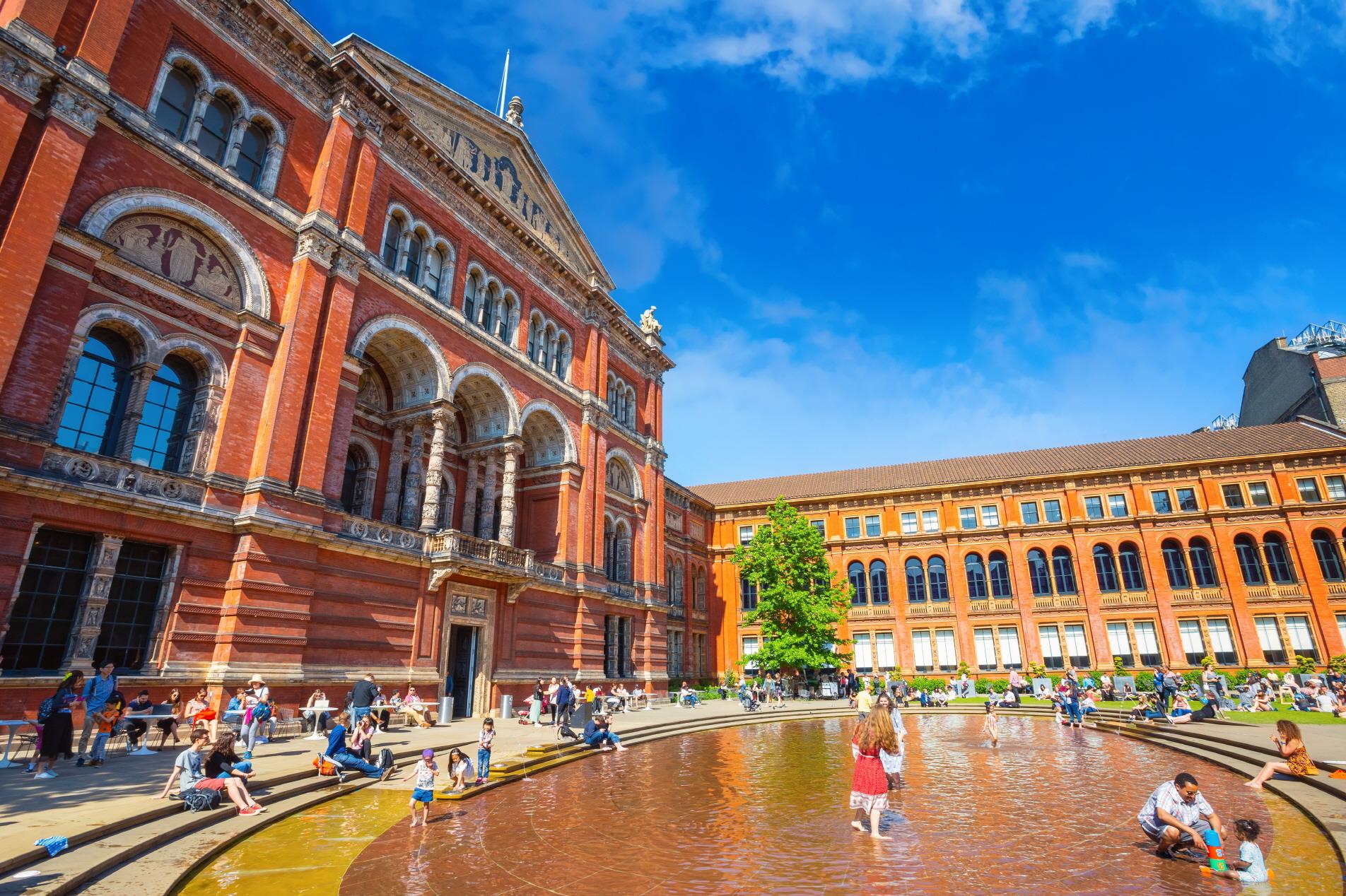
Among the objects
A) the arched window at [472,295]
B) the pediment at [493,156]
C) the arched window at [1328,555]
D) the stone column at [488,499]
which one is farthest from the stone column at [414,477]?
the arched window at [1328,555]

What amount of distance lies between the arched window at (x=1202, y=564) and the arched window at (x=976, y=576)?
11.7 metres

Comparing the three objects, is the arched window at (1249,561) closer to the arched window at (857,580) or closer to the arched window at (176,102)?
the arched window at (857,580)

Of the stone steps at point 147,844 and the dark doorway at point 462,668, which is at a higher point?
the dark doorway at point 462,668

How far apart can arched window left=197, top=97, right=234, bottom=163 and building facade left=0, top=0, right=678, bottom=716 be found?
0.06 metres

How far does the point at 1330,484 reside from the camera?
3956 centimetres

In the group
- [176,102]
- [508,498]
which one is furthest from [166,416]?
[508,498]

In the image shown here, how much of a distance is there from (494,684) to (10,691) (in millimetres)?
13051

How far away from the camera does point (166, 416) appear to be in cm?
1611

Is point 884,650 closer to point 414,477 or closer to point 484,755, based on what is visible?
point 414,477

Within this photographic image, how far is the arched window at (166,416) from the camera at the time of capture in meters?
15.7

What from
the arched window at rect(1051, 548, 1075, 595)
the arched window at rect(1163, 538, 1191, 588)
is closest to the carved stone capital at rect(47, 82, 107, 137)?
the arched window at rect(1051, 548, 1075, 595)

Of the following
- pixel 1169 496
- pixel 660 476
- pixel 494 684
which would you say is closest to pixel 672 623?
pixel 660 476

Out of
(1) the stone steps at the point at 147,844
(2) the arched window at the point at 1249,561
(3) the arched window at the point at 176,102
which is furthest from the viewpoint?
(2) the arched window at the point at 1249,561

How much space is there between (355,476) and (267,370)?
7.08 meters
